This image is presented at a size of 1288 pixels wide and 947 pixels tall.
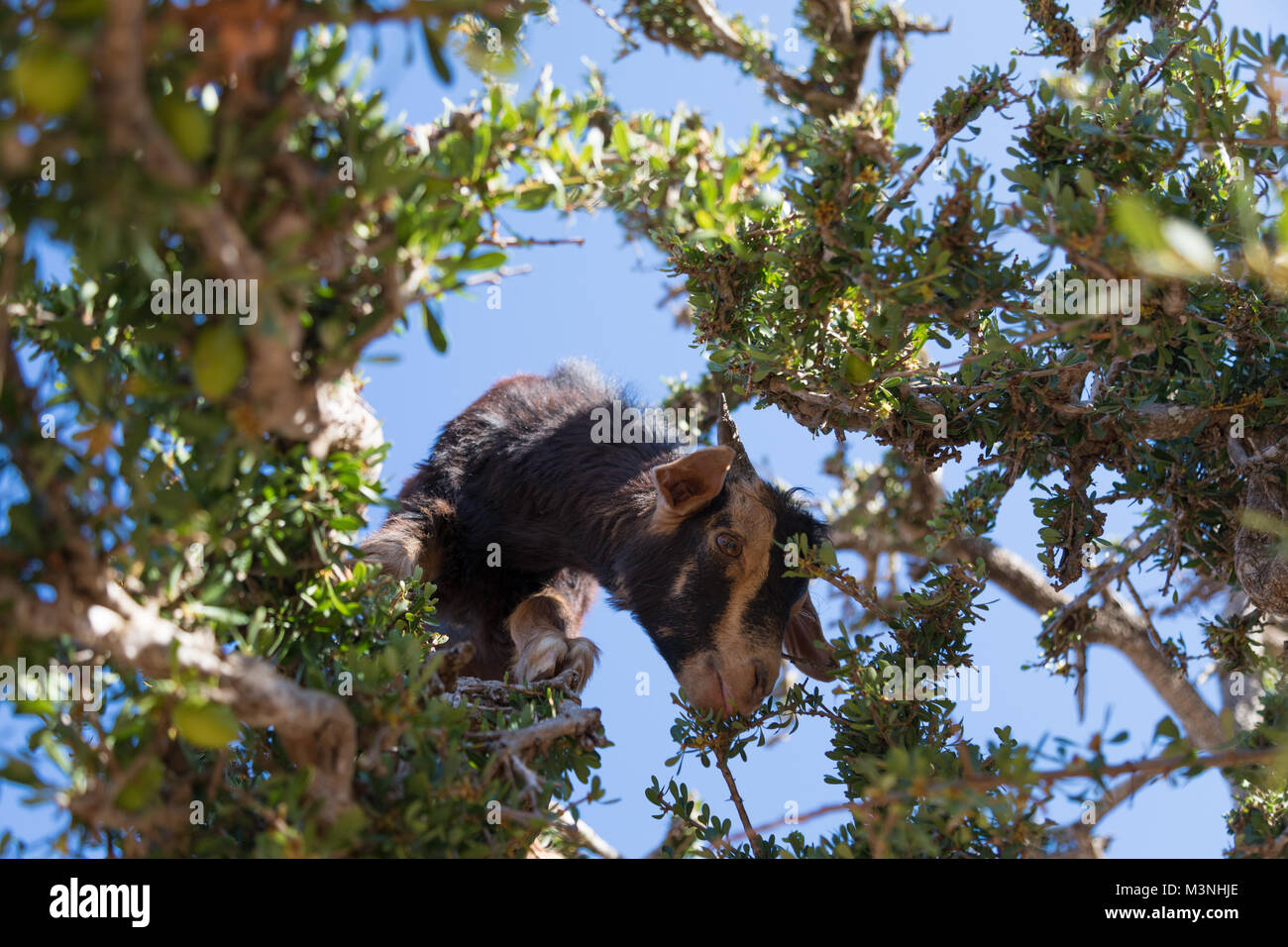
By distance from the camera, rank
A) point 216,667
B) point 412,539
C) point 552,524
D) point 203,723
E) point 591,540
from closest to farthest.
Answer: point 203,723, point 216,667, point 412,539, point 591,540, point 552,524

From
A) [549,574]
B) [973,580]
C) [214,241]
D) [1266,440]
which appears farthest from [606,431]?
[214,241]

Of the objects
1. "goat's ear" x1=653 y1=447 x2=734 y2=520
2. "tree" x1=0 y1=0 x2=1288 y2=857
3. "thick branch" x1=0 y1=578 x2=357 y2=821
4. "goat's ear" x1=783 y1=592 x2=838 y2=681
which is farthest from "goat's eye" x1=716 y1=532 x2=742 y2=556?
"thick branch" x1=0 y1=578 x2=357 y2=821

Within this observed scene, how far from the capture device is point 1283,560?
332 cm

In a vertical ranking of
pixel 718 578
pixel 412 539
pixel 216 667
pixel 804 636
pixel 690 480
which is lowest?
pixel 216 667

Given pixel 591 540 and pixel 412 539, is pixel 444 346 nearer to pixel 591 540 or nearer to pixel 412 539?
pixel 412 539

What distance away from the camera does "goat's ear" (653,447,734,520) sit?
4.71 meters

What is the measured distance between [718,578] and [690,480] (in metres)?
0.50

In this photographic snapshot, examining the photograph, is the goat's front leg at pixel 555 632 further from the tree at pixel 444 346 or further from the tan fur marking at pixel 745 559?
the tree at pixel 444 346

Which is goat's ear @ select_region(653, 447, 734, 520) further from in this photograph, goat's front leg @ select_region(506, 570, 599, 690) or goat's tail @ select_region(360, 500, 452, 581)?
goat's tail @ select_region(360, 500, 452, 581)

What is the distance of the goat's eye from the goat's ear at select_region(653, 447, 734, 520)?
7.9 inches

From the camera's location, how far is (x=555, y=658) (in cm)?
491

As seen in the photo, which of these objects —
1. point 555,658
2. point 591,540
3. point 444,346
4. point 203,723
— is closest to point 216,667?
point 203,723

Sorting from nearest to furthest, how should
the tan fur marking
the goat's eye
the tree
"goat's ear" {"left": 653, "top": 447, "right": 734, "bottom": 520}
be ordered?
the tree, "goat's ear" {"left": 653, "top": 447, "right": 734, "bottom": 520}, the tan fur marking, the goat's eye

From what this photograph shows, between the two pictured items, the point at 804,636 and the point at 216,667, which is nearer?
the point at 216,667
